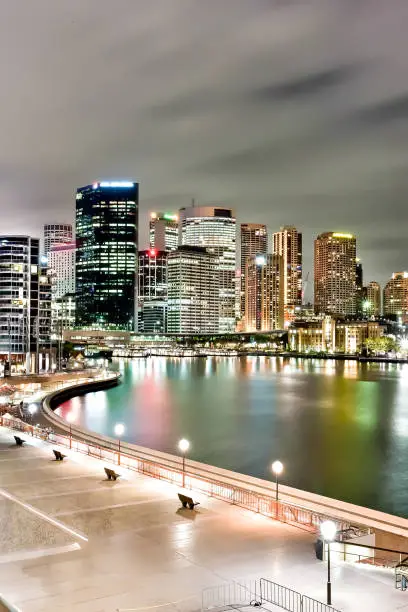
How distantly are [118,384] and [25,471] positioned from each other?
8284 cm

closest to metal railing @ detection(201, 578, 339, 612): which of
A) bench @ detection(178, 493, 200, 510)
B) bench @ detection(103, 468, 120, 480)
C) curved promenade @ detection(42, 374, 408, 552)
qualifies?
curved promenade @ detection(42, 374, 408, 552)

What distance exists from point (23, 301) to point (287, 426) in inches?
2486

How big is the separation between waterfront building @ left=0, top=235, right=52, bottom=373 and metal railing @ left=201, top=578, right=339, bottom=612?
9690 cm

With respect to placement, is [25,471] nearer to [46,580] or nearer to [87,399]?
[46,580]

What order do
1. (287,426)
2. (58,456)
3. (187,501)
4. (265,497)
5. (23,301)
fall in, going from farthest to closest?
(23,301) → (287,426) → (58,456) → (265,497) → (187,501)

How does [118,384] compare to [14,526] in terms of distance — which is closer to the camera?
[14,526]

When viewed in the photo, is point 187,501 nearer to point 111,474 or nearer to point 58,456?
point 111,474

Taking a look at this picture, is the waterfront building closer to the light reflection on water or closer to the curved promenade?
the light reflection on water

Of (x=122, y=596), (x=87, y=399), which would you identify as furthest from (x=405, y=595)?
(x=87, y=399)

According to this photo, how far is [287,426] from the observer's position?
62.0 metres

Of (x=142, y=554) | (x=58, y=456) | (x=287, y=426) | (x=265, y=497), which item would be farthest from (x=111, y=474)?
(x=287, y=426)

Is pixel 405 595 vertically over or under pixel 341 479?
over

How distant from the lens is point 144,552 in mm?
16312

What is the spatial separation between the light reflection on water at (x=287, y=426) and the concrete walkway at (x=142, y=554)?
48.4 feet
